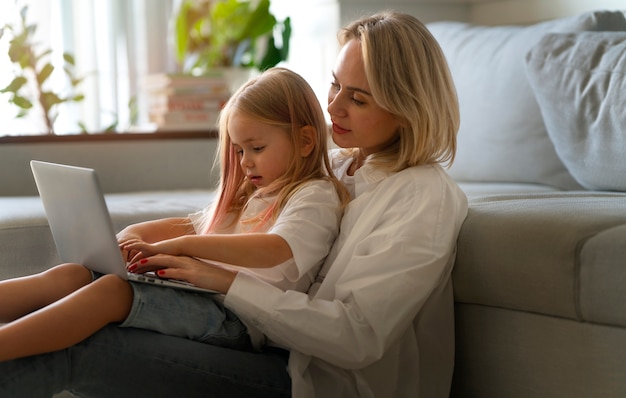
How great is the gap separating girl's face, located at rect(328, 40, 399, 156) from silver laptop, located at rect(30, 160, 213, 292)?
352 mm

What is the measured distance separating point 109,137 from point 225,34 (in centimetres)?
59

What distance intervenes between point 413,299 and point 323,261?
0.21 meters

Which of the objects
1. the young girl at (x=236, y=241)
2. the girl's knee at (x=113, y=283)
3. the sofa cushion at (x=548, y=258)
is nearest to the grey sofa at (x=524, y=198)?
the sofa cushion at (x=548, y=258)

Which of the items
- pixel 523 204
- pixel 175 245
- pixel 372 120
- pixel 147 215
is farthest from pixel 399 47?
pixel 147 215

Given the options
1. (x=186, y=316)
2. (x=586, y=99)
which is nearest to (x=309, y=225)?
(x=186, y=316)

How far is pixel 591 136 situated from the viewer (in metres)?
1.72

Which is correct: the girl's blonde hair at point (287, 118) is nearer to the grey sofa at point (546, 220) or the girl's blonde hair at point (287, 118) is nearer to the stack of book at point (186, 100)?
the grey sofa at point (546, 220)

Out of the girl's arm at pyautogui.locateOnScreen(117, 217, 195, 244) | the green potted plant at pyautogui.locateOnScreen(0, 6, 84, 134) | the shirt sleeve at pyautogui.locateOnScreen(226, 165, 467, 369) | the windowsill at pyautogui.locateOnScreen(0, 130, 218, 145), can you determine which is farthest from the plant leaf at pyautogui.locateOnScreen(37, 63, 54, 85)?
the shirt sleeve at pyautogui.locateOnScreen(226, 165, 467, 369)

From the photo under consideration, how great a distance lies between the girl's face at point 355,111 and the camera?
1.39 m

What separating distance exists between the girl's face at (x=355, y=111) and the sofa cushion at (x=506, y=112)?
25.5 inches

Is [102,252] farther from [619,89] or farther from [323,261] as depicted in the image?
[619,89]

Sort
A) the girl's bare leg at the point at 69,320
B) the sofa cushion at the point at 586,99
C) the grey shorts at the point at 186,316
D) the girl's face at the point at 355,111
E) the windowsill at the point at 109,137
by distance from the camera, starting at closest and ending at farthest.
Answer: the girl's bare leg at the point at 69,320 → the grey shorts at the point at 186,316 → the girl's face at the point at 355,111 → the sofa cushion at the point at 586,99 → the windowsill at the point at 109,137

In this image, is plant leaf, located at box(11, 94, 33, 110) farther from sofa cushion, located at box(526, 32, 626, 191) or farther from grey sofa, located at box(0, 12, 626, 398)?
sofa cushion, located at box(526, 32, 626, 191)

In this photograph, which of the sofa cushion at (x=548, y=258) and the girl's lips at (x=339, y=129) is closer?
the sofa cushion at (x=548, y=258)
